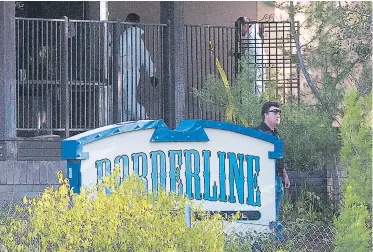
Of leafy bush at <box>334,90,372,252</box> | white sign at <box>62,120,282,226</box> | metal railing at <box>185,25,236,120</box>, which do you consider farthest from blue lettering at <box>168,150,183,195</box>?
metal railing at <box>185,25,236,120</box>

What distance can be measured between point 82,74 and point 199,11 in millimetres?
2842

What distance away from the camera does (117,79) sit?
1389 centimetres

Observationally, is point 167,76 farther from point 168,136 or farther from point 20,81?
point 168,136

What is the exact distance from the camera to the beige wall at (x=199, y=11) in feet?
53.3

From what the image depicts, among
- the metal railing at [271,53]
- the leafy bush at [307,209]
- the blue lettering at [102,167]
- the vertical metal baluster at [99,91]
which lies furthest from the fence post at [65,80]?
the blue lettering at [102,167]

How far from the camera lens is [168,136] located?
33.5ft

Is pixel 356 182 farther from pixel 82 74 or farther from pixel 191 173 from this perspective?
pixel 82 74

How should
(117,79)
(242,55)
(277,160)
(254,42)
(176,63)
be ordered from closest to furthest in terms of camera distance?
(277,160) < (117,79) < (176,63) < (242,55) < (254,42)

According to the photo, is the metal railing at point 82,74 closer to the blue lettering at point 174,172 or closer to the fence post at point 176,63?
the fence post at point 176,63

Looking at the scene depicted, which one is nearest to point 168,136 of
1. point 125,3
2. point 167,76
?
point 167,76

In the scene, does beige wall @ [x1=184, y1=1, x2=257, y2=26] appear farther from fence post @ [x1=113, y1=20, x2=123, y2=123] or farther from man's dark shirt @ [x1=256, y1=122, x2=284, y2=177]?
man's dark shirt @ [x1=256, y1=122, x2=284, y2=177]

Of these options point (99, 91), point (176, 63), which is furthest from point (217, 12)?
point (99, 91)

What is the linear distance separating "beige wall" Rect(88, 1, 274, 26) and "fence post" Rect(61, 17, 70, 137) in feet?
9.24

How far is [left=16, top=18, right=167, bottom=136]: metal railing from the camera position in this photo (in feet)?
44.6
